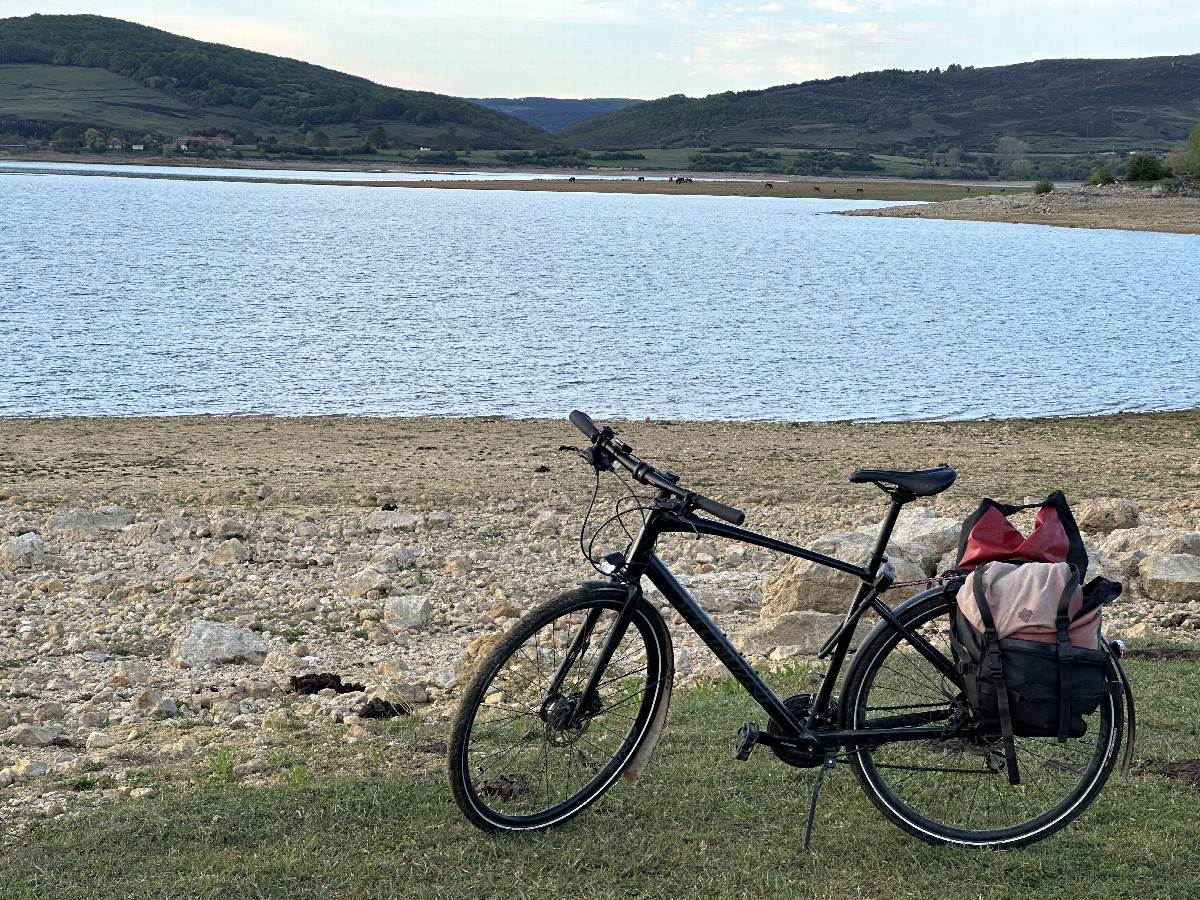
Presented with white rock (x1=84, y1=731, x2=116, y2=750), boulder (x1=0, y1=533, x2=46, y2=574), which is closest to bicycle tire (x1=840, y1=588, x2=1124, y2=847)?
white rock (x1=84, y1=731, x2=116, y2=750)

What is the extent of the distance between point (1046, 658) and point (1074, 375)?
3238cm

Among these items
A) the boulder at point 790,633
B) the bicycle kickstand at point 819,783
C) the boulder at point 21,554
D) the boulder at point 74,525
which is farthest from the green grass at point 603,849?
the boulder at point 74,525

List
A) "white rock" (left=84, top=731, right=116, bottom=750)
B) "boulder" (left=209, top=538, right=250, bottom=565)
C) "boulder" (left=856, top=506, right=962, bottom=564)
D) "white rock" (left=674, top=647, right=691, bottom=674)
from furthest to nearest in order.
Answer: "boulder" (left=209, top=538, right=250, bottom=565) < "boulder" (left=856, top=506, right=962, bottom=564) < "white rock" (left=674, top=647, right=691, bottom=674) < "white rock" (left=84, top=731, right=116, bottom=750)

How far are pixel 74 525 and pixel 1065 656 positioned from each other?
12.0 meters

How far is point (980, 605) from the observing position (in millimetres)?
4574

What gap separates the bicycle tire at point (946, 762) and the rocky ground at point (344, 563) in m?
2.45

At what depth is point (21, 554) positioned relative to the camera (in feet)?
38.5

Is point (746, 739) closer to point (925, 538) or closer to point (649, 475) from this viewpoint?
point (649, 475)

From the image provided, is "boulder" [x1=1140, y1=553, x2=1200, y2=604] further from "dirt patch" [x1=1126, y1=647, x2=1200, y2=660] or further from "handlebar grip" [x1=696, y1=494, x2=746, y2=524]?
"handlebar grip" [x1=696, y1=494, x2=746, y2=524]

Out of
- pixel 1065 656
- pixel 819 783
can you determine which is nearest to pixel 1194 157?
pixel 1065 656

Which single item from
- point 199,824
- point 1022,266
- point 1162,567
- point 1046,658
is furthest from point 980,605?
point 1022,266

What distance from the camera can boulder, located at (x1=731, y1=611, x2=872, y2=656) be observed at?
28.8ft

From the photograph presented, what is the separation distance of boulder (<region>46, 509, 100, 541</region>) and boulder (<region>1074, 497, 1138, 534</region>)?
11.5m

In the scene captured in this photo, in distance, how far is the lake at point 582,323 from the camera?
2903 cm
